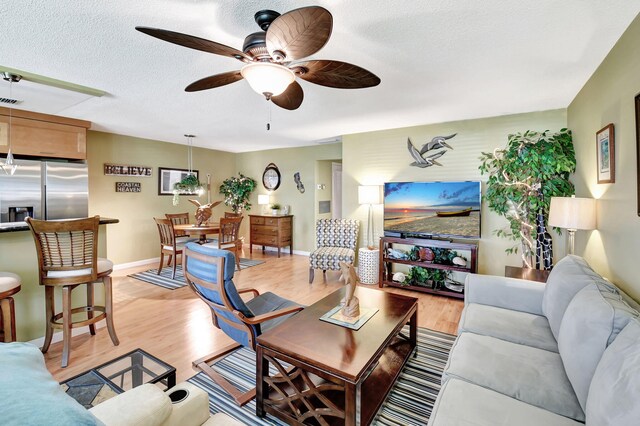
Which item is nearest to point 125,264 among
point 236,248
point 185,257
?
point 236,248

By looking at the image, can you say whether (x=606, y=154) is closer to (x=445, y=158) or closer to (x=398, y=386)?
(x=445, y=158)

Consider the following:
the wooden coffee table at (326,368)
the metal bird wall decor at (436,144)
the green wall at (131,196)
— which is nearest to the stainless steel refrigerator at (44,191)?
the green wall at (131,196)

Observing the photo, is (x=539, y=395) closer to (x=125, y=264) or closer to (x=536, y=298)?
(x=536, y=298)

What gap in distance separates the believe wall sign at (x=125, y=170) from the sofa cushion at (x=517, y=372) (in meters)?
5.79

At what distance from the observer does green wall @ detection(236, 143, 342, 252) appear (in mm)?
6359

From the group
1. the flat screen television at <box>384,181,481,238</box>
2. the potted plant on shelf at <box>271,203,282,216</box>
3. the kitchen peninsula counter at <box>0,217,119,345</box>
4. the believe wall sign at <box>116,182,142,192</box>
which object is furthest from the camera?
the potted plant on shelf at <box>271,203,282,216</box>

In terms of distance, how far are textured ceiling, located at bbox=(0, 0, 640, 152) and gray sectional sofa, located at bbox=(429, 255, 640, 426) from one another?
60.7 inches

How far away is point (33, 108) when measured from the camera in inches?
137

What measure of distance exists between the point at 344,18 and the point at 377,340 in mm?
1925

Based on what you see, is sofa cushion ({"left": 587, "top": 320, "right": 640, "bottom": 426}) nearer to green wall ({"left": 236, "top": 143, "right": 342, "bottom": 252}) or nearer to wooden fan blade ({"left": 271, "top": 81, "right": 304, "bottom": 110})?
wooden fan blade ({"left": 271, "top": 81, "right": 304, "bottom": 110})

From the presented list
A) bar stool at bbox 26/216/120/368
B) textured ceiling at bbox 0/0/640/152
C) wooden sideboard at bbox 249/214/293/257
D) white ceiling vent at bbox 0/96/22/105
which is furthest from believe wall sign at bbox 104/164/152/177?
bar stool at bbox 26/216/120/368

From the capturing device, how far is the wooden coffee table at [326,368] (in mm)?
1504

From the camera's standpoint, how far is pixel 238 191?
271 inches

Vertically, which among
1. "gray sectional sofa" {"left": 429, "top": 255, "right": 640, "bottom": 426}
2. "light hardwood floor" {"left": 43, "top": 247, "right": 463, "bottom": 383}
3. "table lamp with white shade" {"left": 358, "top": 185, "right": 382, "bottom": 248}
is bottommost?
"light hardwood floor" {"left": 43, "top": 247, "right": 463, "bottom": 383}
